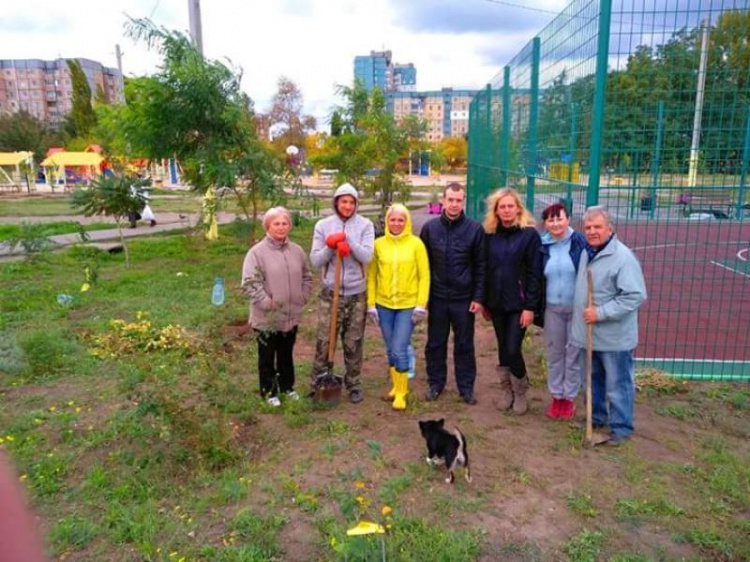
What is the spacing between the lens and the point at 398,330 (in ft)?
15.5

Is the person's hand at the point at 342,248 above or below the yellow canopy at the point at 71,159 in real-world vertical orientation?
below

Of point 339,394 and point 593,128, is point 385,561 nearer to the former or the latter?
point 339,394

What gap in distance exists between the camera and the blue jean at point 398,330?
4688 millimetres

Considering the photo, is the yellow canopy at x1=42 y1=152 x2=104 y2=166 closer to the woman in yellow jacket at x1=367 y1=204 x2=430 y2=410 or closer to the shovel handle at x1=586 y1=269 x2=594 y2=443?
the woman in yellow jacket at x1=367 y1=204 x2=430 y2=410

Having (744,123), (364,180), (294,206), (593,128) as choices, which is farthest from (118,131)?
(744,123)

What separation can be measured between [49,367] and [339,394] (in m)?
3.01

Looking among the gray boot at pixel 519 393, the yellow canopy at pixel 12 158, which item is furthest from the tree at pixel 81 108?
the gray boot at pixel 519 393

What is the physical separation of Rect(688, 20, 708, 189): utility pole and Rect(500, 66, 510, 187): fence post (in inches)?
119

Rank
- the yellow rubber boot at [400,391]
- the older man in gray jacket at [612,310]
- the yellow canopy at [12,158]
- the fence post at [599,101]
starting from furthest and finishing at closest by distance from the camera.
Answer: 1. the yellow canopy at [12,158]
2. the yellow rubber boot at [400,391]
3. the fence post at [599,101]
4. the older man in gray jacket at [612,310]

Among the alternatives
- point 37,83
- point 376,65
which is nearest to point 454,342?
point 376,65

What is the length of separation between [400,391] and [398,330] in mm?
511

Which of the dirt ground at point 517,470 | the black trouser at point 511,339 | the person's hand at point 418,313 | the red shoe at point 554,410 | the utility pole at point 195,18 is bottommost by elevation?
the dirt ground at point 517,470

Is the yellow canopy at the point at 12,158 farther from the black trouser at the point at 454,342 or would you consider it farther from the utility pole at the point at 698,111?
the utility pole at the point at 698,111

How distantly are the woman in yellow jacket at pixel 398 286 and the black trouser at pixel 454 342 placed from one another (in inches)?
7.3
